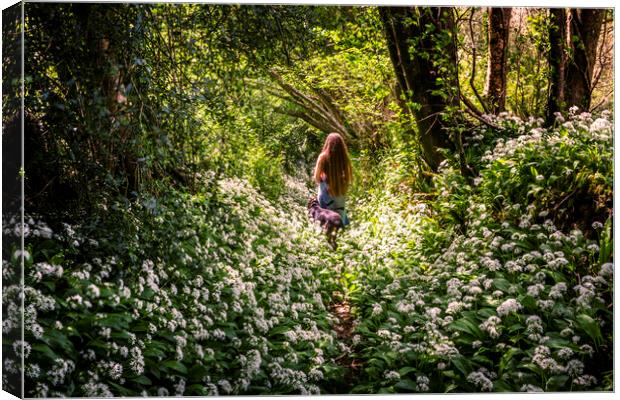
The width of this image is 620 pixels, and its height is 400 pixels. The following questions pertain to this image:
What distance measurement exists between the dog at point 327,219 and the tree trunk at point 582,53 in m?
1.63

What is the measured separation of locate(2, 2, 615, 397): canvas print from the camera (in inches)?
132

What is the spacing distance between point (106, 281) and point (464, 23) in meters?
2.74

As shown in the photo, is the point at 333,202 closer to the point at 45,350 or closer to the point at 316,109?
the point at 316,109

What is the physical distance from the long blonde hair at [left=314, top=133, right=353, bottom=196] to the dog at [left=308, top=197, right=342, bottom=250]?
0.39ft

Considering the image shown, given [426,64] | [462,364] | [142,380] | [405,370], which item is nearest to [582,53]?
[426,64]

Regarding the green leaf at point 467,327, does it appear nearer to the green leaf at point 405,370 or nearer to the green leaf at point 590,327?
the green leaf at point 405,370

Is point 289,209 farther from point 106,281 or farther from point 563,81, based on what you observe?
point 563,81

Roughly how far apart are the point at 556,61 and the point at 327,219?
1.79 meters

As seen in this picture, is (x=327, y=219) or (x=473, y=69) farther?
(x=473, y=69)

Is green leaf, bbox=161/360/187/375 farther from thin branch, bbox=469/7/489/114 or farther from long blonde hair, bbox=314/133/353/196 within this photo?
thin branch, bbox=469/7/489/114

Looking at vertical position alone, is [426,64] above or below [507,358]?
above

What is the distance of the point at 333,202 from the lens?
159 inches

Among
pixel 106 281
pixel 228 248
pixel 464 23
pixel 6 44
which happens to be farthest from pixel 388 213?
pixel 6 44

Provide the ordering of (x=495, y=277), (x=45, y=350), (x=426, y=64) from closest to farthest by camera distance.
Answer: (x=45, y=350) < (x=495, y=277) < (x=426, y=64)
